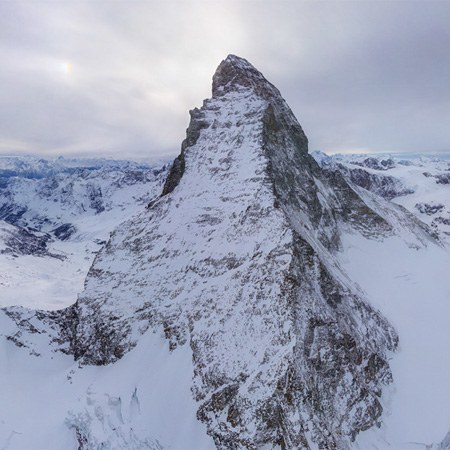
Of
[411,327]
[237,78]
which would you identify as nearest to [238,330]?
[411,327]

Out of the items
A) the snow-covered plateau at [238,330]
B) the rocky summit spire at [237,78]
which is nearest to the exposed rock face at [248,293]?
the snow-covered plateau at [238,330]

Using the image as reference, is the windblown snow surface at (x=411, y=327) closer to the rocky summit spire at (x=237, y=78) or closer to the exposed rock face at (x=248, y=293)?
the exposed rock face at (x=248, y=293)

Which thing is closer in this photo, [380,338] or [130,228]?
[380,338]

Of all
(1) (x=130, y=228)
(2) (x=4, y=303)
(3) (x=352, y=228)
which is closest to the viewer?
(1) (x=130, y=228)

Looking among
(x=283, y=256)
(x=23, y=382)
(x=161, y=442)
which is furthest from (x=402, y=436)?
(x=23, y=382)

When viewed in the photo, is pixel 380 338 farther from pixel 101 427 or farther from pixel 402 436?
pixel 101 427

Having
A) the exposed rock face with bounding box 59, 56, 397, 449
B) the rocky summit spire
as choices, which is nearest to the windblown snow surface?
the exposed rock face with bounding box 59, 56, 397, 449
